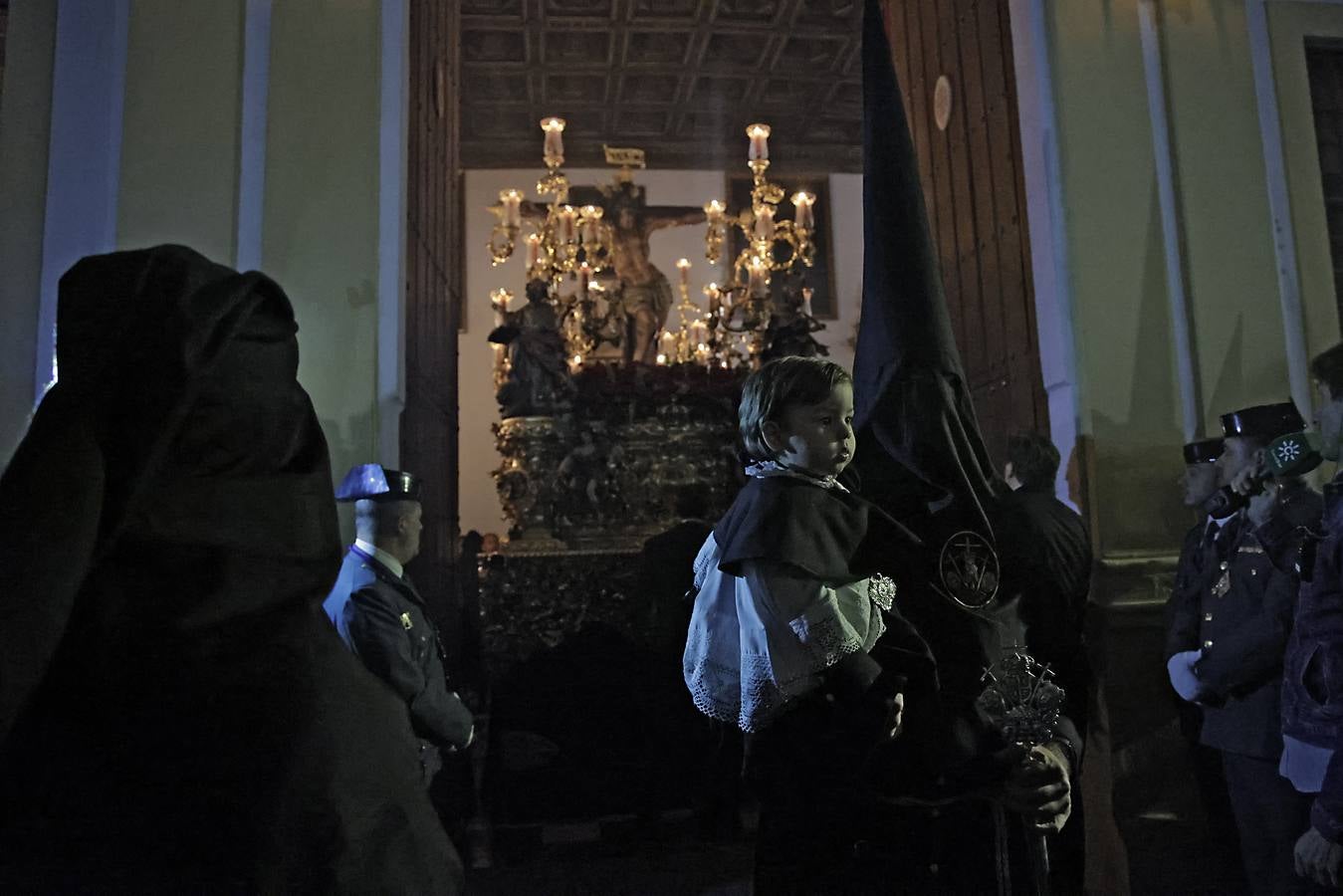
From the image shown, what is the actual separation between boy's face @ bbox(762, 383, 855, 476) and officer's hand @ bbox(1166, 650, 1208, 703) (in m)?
1.91

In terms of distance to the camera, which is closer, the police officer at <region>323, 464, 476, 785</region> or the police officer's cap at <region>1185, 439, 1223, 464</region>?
the police officer at <region>323, 464, 476, 785</region>

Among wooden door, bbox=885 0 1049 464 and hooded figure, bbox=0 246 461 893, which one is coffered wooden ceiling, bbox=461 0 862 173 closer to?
wooden door, bbox=885 0 1049 464

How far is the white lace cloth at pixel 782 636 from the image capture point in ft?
5.10

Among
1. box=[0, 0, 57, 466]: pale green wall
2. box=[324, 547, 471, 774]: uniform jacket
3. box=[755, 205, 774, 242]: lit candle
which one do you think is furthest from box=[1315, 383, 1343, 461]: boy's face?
box=[755, 205, 774, 242]: lit candle

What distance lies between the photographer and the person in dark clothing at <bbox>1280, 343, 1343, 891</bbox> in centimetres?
179

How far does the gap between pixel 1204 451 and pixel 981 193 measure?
5.47 feet

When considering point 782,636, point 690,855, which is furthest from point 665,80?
point 782,636

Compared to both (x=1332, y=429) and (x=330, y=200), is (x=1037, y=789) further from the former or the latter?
(x=330, y=200)

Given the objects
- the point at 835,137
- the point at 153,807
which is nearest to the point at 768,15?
the point at 835,137

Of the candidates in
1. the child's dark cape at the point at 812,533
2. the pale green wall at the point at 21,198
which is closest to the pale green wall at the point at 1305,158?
the child's dark cape at the point at 812,533

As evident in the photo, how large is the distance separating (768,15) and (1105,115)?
4342 mm

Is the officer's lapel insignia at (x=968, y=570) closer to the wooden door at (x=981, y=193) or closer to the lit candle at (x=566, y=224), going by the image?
the wooden door at (x=981, y=193)

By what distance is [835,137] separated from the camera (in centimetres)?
1026

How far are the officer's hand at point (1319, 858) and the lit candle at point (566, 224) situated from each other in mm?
5586
